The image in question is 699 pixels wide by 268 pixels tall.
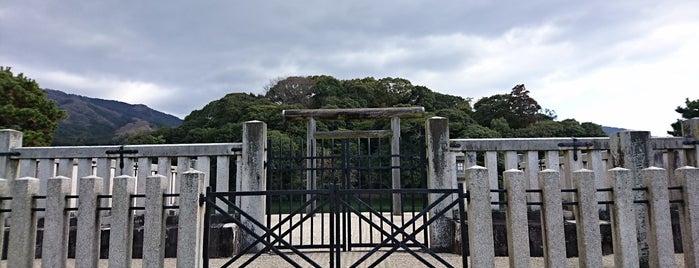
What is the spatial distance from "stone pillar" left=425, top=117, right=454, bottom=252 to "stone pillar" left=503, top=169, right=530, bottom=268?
1.40 meters

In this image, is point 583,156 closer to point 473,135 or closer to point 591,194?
point 591,194

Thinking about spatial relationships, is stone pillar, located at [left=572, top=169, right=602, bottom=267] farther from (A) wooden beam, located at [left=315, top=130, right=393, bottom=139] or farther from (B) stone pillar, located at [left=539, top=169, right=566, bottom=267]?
(A) wooden beam, located at [left=315, top=130, right=393, bottom=139]

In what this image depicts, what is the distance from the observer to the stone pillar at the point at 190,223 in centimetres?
348

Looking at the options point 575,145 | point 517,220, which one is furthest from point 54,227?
point 575,145

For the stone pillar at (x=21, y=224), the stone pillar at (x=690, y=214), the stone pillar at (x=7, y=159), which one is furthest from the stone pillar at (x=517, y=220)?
the stone pillar at (x=7, y=159)

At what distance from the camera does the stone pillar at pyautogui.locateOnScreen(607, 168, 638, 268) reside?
11.3 ft

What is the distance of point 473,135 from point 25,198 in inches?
628

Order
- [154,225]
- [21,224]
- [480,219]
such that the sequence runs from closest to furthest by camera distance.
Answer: [480,219]
[154,225]
[21,224]

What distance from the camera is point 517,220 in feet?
11.2

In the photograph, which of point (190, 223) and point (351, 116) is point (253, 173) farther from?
point (351, 116)

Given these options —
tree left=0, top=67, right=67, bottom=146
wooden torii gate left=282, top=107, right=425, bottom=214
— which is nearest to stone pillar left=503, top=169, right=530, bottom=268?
wooden torii gate left=282, top=107, right=425, bottom=214

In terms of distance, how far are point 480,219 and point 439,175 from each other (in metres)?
1.53

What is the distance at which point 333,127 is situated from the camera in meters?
17.3

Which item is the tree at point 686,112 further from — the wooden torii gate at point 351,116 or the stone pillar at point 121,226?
the stone pillar at point 121,226
